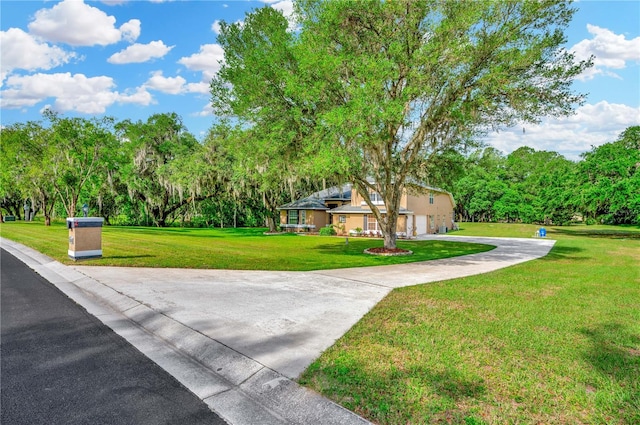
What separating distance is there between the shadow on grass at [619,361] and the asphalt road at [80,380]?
3856 millimetres

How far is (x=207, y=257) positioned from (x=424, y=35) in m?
12.8

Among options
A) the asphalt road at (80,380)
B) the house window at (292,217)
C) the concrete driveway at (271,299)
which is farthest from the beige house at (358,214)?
the asphalt road at (80,380)

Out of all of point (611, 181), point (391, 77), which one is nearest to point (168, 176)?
point (391, 77)

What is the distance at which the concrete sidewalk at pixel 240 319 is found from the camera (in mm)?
3615

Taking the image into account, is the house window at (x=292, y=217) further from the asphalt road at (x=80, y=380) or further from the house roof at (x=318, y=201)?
the asphalt road at (x=80, y=380)

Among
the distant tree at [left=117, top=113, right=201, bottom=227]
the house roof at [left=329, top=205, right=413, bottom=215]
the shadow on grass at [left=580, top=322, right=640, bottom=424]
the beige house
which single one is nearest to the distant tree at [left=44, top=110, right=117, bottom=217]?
the distant tree at [left=117, top=113, right=201, bottom=227]

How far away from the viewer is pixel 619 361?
4.41 meters

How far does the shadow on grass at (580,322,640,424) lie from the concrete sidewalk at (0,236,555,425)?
8.52 ft

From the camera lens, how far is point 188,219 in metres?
48.1

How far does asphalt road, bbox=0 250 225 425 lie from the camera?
3.31 m

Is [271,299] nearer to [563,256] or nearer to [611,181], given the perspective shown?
[563,256]

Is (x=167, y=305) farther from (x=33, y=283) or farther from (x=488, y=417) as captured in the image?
(x=488, y=417)

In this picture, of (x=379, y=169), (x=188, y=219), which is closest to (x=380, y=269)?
(x=379, y=169)

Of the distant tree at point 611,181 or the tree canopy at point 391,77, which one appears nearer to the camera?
the tree canopy at point 391,77
